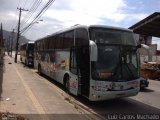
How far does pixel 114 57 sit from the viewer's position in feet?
38.2

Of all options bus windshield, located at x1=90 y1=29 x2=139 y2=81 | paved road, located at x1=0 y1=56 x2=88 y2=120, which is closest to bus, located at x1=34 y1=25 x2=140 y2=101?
bus windshield, located at x1=90 y1=29 x2=139 y2=81

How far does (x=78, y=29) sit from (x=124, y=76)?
3236mm

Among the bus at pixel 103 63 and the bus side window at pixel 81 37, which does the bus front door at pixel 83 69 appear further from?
the bus side window at pixel 81 37

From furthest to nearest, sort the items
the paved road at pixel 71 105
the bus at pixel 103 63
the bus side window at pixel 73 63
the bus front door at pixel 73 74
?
the bus side window at pixel 73 63
the bus front door at pixel 73 74
the bus at pixel 103 63
the paved road at pixel 71 105

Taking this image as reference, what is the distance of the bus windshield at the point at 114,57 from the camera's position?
37.6 feet

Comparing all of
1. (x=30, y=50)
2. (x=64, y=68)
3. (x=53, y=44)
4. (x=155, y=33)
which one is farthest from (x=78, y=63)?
(x=30, y=50)

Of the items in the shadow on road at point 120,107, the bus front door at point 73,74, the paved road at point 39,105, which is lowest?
the shadow on road at point 120,107

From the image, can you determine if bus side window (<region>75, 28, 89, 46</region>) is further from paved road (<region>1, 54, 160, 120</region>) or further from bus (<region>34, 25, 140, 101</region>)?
paved road (<region>1, 54, 160, 120</region>)

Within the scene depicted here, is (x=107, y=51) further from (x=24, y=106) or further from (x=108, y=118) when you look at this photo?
(x=24, y=106)

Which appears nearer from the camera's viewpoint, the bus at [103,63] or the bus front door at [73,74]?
the bus at [103,63]

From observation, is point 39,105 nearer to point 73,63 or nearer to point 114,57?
point 73,63

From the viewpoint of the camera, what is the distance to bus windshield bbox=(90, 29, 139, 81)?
1145 centimetres

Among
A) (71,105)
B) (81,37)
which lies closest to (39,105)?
(71,105)

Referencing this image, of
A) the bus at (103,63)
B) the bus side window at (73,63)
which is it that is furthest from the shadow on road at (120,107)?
the bus side window at (73,63)
